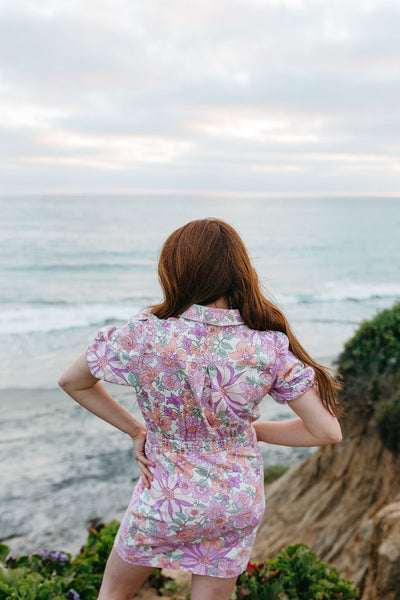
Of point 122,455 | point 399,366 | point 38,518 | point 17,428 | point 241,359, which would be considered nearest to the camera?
point 241,359

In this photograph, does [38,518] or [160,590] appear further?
[38,518]

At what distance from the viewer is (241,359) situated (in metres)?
1.90

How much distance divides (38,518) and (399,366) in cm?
432

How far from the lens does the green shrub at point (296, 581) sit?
2990 mm

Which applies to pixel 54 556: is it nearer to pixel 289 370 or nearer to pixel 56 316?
pixel 289 370

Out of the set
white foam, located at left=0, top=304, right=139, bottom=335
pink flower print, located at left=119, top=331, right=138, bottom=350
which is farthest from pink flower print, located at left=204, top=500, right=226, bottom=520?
white foam, located at left=0, top=304, right=139, bottom=335

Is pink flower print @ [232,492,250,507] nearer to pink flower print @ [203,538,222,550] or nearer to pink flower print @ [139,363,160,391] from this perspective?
pink flower print @ [203,538,222,550]

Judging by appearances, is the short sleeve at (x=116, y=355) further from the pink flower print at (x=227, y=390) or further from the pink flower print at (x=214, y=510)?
the pink flower print at (x=214, y=510)

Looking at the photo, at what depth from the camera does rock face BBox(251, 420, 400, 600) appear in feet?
15.4

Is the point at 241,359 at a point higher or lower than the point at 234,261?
lower

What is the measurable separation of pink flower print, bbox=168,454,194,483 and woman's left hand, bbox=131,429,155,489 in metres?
0.10

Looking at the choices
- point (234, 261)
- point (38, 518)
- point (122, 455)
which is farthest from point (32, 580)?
point (122, 455)

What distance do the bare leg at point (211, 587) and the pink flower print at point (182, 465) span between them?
430 millimetres

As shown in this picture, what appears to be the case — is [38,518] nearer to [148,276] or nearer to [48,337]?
[48,337]
